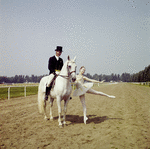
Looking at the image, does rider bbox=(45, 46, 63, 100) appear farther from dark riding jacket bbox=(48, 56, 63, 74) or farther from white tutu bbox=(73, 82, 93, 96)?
white tutu bbox=(73, 82, 93, 96)

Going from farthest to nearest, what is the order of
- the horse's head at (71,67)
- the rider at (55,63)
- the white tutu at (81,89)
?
the rider at (55,63) → the white tutu at (81,89) → the horse's head at (71,67)

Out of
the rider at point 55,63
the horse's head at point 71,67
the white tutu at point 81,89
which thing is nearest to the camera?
the horse's head at point 71,67

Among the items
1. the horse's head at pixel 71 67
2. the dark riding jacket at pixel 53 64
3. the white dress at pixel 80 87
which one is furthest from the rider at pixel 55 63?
the horse's head at pixel 71 67

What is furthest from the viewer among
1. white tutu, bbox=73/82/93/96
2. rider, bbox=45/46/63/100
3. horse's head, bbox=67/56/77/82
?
rider, bbox=45/46/63/100

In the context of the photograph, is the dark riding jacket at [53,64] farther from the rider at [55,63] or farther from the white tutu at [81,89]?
the white tutu at [81,89]

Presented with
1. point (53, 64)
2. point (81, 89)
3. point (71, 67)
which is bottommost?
point (81, 89)

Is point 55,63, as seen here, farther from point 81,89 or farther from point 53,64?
point 81,89

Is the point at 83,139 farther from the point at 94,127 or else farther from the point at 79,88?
the point at 79,88

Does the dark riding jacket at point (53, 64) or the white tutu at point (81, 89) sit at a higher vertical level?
the dark riding jacket at point (53, 64)

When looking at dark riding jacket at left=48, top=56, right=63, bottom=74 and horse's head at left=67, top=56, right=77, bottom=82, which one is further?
dark riding jacket at left=48, top=56, right=63, bottom=74

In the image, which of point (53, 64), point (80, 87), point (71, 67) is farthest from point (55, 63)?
point (80, 87)

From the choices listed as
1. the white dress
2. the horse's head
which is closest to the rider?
the white dress

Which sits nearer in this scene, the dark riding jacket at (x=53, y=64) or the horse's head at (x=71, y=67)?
the horse's head at (x=71, y=67)

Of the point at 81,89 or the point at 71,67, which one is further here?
the point at 81,89
